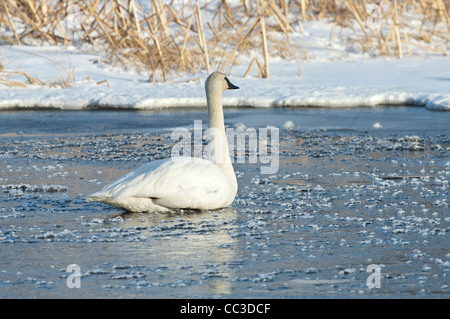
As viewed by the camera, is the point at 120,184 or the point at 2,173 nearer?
the point at 120,184

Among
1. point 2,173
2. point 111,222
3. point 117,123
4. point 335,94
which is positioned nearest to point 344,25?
point 335,94

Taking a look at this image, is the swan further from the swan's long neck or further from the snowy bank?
the snowy bank

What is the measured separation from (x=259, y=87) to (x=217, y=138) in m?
6.95

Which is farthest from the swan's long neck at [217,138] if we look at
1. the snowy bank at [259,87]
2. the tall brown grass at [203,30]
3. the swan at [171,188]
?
the tall brown grass at [203,30]

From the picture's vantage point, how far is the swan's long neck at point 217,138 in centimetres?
557

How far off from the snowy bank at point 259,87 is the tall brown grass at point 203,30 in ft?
1.29

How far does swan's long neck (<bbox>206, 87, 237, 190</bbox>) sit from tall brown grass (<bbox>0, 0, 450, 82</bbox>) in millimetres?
6883

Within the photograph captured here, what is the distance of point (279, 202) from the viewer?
553cm

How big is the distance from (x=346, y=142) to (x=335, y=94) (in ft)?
12.0

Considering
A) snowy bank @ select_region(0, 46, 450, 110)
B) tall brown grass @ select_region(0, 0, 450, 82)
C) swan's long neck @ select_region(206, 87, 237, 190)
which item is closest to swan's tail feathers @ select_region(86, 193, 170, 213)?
swan's long neck @ select_region(206, 87, 237, 190)

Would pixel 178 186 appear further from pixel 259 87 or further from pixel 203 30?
pixel 203 30

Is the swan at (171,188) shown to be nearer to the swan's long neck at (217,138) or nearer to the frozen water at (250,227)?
the frozen water at (250,227)
